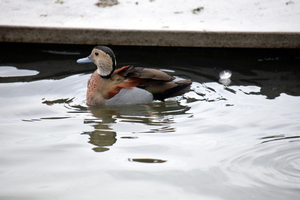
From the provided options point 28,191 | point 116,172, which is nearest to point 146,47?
point 116,172

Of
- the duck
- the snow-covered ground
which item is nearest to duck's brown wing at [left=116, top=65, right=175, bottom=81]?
the duck

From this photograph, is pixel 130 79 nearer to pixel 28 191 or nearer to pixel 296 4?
pixel 28 191

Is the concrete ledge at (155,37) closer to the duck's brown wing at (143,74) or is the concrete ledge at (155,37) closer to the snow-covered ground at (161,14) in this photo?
the snow-covered ground at (161,14)

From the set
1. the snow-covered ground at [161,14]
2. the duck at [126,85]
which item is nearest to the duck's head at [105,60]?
the duck at [126,85]

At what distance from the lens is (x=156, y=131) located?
4059mm

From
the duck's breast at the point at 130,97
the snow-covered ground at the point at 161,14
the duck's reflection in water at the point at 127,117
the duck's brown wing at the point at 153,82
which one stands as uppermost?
the snow-covered ground at the point at 161,14

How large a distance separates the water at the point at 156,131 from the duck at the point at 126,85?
0.13 m

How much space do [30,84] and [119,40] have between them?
1.59m

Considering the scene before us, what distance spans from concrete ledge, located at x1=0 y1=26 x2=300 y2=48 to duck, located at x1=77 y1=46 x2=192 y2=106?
110 centimetres

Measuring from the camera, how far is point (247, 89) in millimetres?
5289

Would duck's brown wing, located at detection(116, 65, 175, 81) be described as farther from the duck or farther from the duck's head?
the duck's head

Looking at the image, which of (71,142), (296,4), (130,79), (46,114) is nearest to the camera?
(71,142)

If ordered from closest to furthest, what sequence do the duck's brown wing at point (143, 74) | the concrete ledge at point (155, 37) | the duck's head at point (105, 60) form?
the duck's brown wing at point (143, 74) < the duck's head at point (105, 60) < the concrete ledge at point (155, 37)

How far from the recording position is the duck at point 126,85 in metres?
4.88
